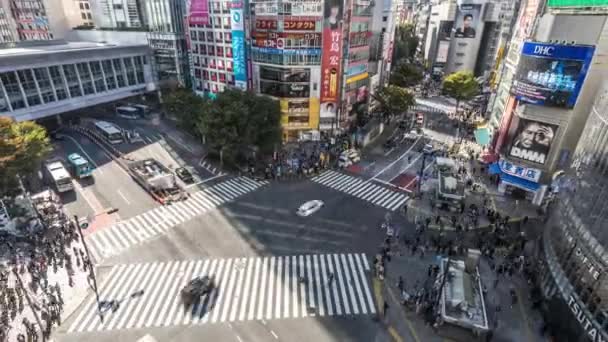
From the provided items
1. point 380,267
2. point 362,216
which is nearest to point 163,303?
point 380,267

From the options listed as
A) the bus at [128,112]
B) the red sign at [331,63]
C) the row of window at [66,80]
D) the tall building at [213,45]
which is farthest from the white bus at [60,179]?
the red sign at [331,63]

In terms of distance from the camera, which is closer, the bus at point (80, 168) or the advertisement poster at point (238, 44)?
the bus at point (80, 168)

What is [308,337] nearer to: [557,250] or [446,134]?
[557,250]

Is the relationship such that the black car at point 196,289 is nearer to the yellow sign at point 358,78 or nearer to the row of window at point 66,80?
the yellow sign at point 358,78

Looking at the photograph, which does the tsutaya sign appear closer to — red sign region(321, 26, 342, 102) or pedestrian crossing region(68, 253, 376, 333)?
pedestrian crossing region(68, 253, 376, 333)

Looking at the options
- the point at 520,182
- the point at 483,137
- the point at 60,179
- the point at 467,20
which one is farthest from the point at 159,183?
the point at 467,20
